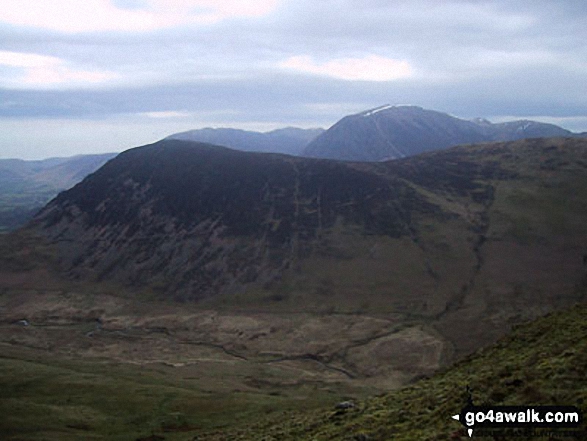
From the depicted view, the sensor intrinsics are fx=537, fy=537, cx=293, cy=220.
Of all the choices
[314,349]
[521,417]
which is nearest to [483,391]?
[521,417]

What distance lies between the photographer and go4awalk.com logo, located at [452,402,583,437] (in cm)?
2512

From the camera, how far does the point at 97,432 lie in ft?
227

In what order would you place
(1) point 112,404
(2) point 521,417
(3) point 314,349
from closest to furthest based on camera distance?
(2) point 521,417 < (1) point 112,404 < (3) point 314,349

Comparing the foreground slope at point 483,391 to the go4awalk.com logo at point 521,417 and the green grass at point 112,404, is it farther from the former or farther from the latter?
the green grass at point 112,404

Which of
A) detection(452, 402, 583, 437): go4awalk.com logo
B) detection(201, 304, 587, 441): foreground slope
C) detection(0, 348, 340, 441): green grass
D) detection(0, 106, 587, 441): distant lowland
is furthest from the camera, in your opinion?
detection(0, 348, 340, 441): green grass

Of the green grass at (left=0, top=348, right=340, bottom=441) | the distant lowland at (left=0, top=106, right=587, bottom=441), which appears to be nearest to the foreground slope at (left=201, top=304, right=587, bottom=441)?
the distant lowland at (left=0, top=106, right=587, bottom=441)

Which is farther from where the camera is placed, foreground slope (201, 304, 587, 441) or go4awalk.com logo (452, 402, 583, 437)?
foreground slope (201, 304, 587, 441)

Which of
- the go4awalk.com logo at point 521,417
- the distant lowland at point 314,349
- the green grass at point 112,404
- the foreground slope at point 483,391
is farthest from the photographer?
the green grass at point 112,404

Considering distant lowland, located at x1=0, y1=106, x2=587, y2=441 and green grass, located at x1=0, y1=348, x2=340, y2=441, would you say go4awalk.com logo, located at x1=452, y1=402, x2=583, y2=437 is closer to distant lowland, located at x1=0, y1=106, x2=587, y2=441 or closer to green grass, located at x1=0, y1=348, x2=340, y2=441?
distant lowland, located at x1=0, y1=106, x2=587, y2=441

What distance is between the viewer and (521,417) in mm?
26312

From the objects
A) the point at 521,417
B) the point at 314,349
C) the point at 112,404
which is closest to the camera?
the point at 521,417

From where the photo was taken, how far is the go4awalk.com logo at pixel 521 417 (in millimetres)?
25125

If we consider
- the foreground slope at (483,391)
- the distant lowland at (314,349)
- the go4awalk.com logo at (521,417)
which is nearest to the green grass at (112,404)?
the distant lowland at (314,349)

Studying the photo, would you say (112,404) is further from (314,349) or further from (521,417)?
(521,417)
